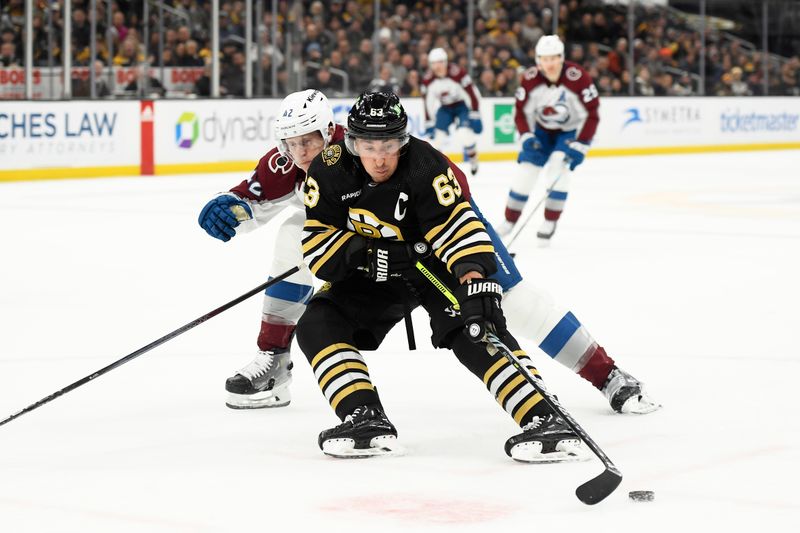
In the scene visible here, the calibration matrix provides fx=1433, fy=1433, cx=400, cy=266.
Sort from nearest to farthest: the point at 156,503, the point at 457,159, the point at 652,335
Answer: the point at 156,503
the point at 652,335
the point at 457,159

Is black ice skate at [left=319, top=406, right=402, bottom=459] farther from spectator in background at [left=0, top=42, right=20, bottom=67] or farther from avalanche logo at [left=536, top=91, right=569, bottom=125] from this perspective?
spectator in background at [left=0, top=42, right=20, bottom=67]

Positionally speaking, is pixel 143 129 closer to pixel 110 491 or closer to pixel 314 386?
pixel 314 386

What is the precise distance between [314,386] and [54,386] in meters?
0.81

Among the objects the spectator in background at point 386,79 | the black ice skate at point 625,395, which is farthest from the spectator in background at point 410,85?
the black ice skate at point 625,395

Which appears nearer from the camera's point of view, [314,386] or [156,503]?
[156,503]

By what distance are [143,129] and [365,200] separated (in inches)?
411

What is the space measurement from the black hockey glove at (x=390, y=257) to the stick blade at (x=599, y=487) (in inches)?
30.9

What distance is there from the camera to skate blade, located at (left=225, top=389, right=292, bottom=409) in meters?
4.19

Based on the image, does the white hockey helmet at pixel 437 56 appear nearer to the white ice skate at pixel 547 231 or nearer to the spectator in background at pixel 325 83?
the spectator in background at pixel 325 83

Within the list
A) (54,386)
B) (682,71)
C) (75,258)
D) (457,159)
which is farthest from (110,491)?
(682,71)

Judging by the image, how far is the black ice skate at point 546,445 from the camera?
345cm

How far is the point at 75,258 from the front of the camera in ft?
25.9

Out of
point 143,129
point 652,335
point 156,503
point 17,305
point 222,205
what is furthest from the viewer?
point 143,129

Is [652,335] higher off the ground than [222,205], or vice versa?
[222,205]
